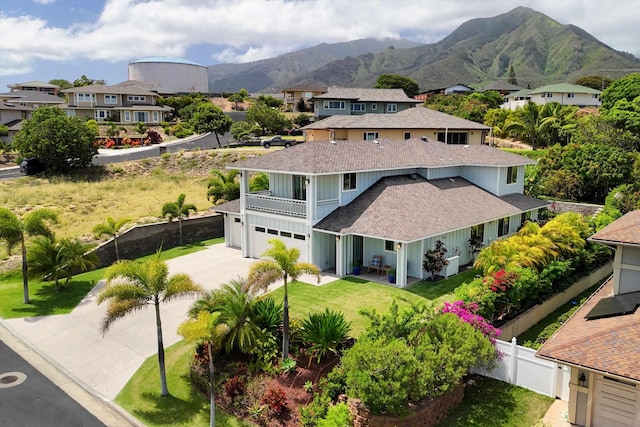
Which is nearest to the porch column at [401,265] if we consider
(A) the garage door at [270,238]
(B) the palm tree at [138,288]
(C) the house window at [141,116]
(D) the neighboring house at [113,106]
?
(A) the garage door at [270,238]

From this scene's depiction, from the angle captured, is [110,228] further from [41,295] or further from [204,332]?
[204,332]

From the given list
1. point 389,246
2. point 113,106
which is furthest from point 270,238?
point 113,106

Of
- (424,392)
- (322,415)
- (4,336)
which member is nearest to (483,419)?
(424,392)

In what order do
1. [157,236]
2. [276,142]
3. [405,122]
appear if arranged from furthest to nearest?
[276,142]
[405,122]
[157,236]

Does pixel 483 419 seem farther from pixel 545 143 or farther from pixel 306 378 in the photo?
pixel 545 143

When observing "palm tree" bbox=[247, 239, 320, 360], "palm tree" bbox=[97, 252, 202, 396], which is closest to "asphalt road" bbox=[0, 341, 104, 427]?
"palm tree" bbox=[97, 252, 202, 396]

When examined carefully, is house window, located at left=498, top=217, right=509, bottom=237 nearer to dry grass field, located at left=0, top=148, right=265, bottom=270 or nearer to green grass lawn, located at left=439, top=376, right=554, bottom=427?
green grass lawn, located at left=439, top=376, right=554, bottom=427

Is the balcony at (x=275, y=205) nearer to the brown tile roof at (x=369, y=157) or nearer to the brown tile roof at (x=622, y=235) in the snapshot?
the brown tile roof at (x=369, y=157)

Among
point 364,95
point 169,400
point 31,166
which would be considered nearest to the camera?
point 169,400
